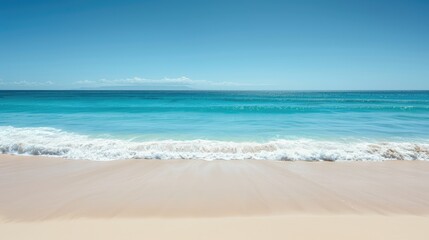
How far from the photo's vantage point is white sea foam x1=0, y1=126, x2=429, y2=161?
24.9 feet

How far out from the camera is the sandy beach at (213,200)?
350 cm

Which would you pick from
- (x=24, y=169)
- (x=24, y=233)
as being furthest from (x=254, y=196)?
(x=24, y=169)

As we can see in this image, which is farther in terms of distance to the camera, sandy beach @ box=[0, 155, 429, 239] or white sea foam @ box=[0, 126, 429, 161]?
white sea foam @ box=[0, 126, 429, 161]

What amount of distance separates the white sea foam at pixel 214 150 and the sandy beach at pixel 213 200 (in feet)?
2.01

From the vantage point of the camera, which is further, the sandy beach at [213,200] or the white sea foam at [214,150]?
the white sea foam at [214,150]

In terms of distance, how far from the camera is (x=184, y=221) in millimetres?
3795

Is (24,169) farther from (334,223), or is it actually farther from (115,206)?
(334,223)

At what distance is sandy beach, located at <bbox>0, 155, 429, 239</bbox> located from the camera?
350 cm

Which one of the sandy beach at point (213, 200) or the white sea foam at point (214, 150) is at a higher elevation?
the white sea foam at point (214, 150)

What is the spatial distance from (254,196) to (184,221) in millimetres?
1640

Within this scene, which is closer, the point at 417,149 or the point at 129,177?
the point at 129,177

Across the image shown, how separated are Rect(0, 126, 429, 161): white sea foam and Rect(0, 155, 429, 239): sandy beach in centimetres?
61

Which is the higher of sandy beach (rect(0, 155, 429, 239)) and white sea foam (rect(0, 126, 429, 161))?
white sea foam (rect(0, 126, 429, 161))

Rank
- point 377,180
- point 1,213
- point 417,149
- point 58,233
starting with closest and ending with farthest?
point 58,233
point 1,213
point 377,180
point 417,149
